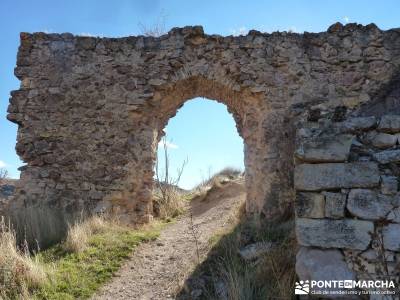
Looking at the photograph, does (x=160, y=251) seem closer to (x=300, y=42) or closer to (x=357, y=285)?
(x=357, y=285)

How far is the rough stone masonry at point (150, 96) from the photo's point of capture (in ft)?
22.8

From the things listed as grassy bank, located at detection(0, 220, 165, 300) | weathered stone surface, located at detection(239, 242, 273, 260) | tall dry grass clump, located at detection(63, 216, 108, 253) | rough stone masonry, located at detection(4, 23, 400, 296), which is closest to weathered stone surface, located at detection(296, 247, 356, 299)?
weathered stone surface, located at detection(239, 242, 273, 260)

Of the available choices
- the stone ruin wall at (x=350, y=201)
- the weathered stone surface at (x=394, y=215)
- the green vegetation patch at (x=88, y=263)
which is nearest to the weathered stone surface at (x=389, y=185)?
the stone ruin wall at (x=350, y=201)

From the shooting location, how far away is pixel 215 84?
24.0ft

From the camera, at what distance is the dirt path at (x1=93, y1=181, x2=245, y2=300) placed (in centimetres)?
448

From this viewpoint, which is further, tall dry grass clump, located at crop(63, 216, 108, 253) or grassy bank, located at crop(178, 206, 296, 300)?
tall dry grass clump, located at crop(63, 216, 108, 253)

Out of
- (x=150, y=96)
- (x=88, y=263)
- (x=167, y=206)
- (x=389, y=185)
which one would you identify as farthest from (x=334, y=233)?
(x=167, y=206)

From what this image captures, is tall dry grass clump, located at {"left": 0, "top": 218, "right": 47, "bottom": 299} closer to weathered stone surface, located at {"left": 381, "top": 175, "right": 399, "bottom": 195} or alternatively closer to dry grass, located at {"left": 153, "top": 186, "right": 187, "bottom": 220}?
weathered stone surface, located at {"left": 381, "top": 175, "right": 399, "bottom": 195}

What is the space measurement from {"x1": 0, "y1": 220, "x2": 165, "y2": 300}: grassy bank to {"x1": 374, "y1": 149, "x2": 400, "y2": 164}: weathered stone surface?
10.8ft

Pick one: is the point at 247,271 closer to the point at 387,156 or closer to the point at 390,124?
the point at 387,156

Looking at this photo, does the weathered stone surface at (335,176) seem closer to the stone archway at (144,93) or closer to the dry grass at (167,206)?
the stone archway at (144,93)

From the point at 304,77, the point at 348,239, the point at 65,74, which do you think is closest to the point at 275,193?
the point at 304,77

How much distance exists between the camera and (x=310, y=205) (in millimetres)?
3156

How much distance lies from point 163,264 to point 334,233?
2913 mm
